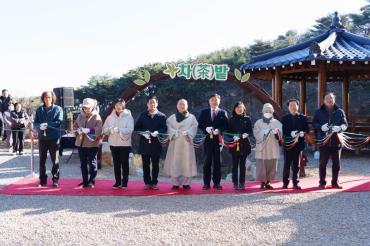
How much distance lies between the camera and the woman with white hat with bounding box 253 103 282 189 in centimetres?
602

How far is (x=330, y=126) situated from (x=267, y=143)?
987 mm

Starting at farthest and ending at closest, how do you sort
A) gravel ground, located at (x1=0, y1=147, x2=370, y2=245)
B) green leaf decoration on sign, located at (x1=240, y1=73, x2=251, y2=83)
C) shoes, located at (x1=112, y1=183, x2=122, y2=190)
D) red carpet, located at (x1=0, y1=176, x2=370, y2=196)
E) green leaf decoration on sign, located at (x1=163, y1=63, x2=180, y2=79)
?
green leaf decoration on sign, located at (x1=240, y1=73, x2=251, y2=83)
green leaf decoration on sign, located at (x1=163, y1=63, x2=180, y2=79)
shoes, located at (x1=112, y1=183, x2=122, y2=190)
red carpet, located at (x1=0, y1=176, x2=370, y2=196)
gravel ground, located at (x1=0, y1=147, x2=370, y2=245)

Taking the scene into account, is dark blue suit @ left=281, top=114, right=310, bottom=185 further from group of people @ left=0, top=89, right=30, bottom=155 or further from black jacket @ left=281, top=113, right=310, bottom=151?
group of people @ left=0, top=89, right=30, bottom=155

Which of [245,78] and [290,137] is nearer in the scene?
[290,137]

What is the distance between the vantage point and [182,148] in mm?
6090

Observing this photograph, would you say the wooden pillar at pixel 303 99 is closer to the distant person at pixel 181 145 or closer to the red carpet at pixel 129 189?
the red carpet at pixel 129 189

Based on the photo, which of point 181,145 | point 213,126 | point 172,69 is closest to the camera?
point 213,126

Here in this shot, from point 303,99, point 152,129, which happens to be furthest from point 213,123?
point 303,99

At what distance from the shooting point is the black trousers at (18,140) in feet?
34.4

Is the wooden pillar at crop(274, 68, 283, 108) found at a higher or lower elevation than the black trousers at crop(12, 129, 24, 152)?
higher

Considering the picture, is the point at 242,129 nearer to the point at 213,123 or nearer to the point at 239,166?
the point at 213,123

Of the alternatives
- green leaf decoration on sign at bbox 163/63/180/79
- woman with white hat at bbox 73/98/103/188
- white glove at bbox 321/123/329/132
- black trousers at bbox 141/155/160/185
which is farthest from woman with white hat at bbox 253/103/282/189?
woman with white hat at bbox 73/98/103/188

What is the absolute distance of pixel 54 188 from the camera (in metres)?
6.18

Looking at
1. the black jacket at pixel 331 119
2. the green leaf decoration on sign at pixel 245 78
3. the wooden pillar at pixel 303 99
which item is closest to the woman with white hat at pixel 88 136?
the green leaf decoration on sign at pixel 245 78
